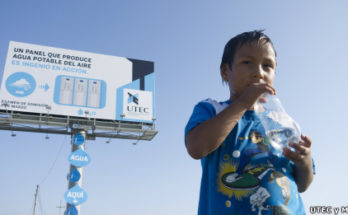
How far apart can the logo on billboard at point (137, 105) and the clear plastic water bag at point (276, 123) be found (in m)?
10.9

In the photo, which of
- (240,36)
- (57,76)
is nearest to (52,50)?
(57,76)

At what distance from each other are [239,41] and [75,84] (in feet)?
36.7

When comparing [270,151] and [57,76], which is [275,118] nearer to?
[270,151]

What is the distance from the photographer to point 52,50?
12078 mm

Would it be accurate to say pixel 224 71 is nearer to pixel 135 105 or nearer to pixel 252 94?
pixel 252 94

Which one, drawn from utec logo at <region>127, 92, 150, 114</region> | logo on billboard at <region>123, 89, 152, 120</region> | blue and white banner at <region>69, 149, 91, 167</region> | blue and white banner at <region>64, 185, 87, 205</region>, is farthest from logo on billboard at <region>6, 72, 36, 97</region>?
blue and white banner at <region>64, 185, 87, 205</region>

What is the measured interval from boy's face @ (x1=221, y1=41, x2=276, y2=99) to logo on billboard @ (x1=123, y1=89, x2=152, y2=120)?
35.7 ft

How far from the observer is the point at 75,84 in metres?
11.7

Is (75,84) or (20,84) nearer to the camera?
(20,84)

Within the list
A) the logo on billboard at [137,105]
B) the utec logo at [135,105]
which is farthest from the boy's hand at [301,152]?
the utec logo at [135,105]

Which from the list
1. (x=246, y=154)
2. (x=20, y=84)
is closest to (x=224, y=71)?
(x=246, y=154)

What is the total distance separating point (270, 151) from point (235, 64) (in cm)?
43

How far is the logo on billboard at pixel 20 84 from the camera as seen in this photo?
10.8m

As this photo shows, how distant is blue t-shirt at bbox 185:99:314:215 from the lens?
1.09 m
